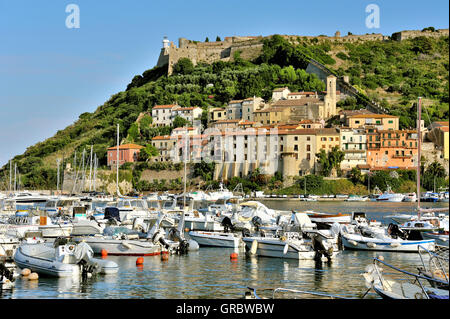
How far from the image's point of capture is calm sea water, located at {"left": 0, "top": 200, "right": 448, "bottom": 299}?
16281 millimetres

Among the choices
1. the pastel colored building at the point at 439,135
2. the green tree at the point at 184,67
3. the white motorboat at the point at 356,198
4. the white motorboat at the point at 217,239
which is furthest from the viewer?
the green tree at the point at 184,67

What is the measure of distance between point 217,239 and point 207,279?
7739 mm

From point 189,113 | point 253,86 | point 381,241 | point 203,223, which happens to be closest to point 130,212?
point 203,223

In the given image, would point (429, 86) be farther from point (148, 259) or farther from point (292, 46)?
point (148, 259)

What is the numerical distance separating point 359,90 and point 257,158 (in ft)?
81.8

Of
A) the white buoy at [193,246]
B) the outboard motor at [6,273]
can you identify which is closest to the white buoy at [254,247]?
the white buoy at [193,246]

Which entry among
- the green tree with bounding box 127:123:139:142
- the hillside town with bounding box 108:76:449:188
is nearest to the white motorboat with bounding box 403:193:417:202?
the hillside town with bounding box 108:76:449:188

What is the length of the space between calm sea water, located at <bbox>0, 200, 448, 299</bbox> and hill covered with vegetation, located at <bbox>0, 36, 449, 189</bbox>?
208 ft

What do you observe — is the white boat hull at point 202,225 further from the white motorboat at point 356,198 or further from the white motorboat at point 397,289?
the white motorboat at point 356,198

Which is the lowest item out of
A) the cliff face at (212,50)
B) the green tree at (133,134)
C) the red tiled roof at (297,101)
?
the green tree at (133,134)

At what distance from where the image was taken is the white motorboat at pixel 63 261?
18.0m

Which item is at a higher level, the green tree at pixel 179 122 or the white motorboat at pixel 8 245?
the green tree at pixel 179 122

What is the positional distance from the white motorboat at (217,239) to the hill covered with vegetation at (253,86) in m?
59.9
